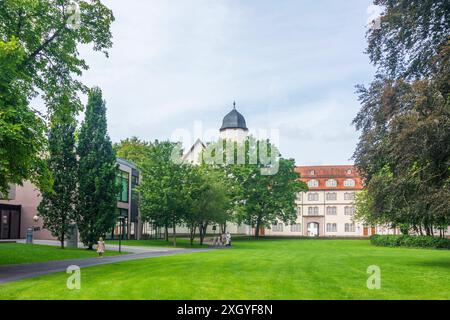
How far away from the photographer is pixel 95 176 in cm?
3606

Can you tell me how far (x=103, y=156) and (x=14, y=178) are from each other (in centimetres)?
1802

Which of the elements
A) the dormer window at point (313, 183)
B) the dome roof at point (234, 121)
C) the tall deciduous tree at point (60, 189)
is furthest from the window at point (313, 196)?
the tall deciduous tree at point (60, 189)

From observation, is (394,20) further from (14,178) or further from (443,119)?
(14,178)

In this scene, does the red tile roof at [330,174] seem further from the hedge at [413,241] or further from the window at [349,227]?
the hedge at [413,241]

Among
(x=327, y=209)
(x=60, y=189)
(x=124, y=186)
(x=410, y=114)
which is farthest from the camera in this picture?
(x=327, y=209)

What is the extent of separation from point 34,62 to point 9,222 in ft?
89.3

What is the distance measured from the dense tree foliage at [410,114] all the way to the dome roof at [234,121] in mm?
64607

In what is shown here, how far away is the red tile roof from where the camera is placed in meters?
97.2

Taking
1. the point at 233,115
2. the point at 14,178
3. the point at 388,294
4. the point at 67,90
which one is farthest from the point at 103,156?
the point at 233,115

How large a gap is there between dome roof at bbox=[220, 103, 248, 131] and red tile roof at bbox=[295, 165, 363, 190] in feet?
56.5

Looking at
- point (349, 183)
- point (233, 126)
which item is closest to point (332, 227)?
point (349, 183)

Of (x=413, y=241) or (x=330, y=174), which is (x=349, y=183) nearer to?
(x=330, y=174)

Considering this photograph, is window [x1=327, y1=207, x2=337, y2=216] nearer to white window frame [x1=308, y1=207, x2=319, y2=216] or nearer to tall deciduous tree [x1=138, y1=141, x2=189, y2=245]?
white window frame [x1=308, y1=207, x2=319, y2=216]

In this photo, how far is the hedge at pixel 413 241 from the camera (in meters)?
→ 47.3
